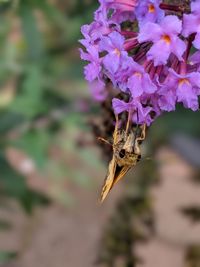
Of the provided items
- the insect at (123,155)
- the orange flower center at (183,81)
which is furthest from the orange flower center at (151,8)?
the insect at (123,155)

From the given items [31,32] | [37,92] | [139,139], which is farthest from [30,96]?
[139,139]

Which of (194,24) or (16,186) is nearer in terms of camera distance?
(194,24)

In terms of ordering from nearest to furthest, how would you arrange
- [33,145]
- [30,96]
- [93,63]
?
[93,63], [30,96], [33,145]

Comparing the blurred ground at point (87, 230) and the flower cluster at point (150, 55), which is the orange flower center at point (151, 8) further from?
the blurred ground at point (87, 230)

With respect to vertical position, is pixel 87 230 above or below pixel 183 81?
below

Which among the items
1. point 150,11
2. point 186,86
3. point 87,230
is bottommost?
point 87,230

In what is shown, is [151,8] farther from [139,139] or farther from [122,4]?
[139,139]
